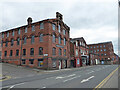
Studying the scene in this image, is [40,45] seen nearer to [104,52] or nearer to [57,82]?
[57,82]

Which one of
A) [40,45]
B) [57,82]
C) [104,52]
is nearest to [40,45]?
[40,45]

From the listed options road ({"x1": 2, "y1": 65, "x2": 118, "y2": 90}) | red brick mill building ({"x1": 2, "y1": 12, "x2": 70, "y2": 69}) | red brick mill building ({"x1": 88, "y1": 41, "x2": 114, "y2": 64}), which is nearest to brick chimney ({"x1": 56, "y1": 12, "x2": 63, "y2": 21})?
red brick mill building ({"x1": 2, "y1": 12, "x2": 70, "y2": 69})

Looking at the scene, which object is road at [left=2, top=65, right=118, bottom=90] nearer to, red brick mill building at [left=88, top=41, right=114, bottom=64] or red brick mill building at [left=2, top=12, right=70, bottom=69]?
red brick mill building at [left=2, top=12, right=70, bottom=69]

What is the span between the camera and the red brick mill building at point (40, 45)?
2509 cm

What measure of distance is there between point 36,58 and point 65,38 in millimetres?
11662

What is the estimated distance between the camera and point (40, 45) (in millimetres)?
25938

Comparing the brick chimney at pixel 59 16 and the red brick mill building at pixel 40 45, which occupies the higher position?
the brick chimney at pixel 59 16

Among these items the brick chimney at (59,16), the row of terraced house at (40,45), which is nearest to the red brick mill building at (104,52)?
the row of terraced house at (40,45)

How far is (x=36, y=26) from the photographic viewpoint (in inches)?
1088

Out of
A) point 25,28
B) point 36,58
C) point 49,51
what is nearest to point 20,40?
point 25,28

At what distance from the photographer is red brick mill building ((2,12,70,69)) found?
2509 centimetres

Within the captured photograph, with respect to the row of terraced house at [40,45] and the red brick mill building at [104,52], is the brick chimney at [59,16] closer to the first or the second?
the row of terraced house at [40,45]

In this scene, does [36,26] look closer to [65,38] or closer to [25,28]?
[25,28]

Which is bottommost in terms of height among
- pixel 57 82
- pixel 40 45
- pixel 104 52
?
pixel 57 82
